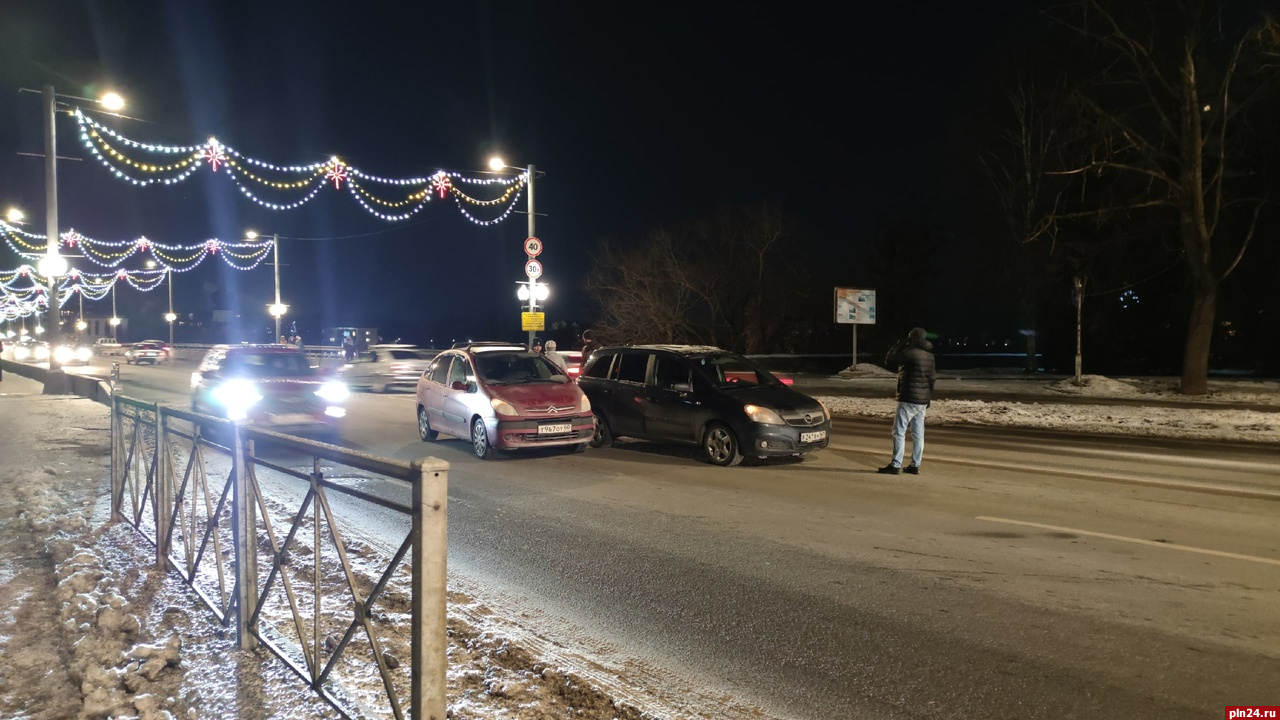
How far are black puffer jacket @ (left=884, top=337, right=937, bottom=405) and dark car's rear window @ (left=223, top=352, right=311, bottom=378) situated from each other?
1015 centimetres

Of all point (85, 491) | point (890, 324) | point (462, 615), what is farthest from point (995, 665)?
point (890, 324)

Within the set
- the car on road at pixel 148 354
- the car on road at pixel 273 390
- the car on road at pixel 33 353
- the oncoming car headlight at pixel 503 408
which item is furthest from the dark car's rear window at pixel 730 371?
the car on road at pixel 33 353

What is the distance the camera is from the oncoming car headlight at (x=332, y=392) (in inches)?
542

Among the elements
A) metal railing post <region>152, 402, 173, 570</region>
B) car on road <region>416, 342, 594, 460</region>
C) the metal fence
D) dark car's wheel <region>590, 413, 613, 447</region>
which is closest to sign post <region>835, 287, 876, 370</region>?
dark car's wheel <region>590, 413, 613, 447</region>

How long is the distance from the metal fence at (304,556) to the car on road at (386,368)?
836 inches

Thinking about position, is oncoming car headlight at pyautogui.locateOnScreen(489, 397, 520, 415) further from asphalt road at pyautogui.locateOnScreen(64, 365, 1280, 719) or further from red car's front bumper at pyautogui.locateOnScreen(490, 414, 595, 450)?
asphalt road at pyautogui.locateOnScreen(64, 365, 1280, 719)

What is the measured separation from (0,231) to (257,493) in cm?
3576

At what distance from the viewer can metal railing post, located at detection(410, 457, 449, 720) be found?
10.00 ft

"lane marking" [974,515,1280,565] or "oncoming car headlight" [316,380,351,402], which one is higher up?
"oncoming car headlight" [316,380,351,402]

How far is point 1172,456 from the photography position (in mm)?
12086

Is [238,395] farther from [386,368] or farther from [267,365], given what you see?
[386,368]

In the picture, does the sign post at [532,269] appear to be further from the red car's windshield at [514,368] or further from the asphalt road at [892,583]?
the asphalt road at [892,583]

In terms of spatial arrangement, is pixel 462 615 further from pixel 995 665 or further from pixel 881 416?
pixel 881 416

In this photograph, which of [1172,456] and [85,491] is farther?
[1172,456]
